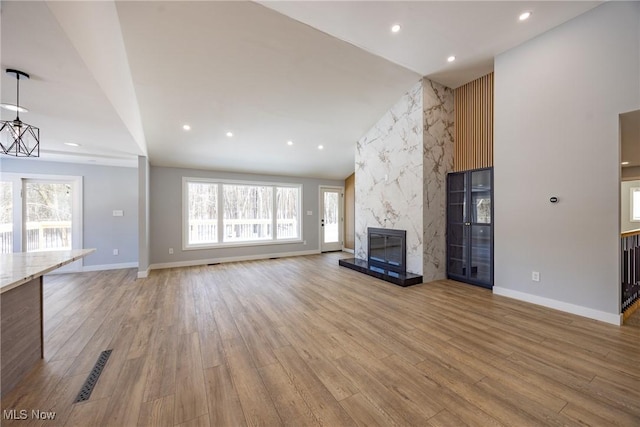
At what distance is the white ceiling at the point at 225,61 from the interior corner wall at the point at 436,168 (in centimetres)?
36

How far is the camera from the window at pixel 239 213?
20.1 feet

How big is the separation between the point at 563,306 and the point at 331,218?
18.7 ft

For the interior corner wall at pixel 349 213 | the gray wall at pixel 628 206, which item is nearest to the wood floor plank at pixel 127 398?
Answer: the interior corner wall at pixel 349 213

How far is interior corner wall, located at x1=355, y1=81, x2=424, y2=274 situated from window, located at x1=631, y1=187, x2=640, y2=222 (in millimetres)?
5813

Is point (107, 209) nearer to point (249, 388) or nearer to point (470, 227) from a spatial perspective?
point (249, 388)

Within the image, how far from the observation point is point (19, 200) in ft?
15.8

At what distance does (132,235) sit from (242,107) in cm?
426

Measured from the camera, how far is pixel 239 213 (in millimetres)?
6672

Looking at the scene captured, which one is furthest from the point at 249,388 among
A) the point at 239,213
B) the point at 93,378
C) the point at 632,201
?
the point at 632,201

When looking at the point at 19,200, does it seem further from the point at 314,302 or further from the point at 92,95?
the point at 314,302

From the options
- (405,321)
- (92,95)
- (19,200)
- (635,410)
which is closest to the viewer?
(635,410)

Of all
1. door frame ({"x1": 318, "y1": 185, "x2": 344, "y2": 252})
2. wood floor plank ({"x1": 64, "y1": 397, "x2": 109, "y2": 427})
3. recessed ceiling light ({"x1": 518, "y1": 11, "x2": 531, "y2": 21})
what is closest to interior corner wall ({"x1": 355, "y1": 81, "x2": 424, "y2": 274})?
recessed ceiling light ({"x1": 518, "y1": 11, "x2": 531, "y2": 21})

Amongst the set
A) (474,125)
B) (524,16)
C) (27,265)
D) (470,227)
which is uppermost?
(524,16)

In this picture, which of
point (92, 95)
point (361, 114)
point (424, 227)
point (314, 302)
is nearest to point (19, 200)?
point (92, 95)
